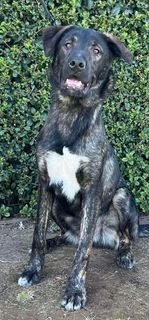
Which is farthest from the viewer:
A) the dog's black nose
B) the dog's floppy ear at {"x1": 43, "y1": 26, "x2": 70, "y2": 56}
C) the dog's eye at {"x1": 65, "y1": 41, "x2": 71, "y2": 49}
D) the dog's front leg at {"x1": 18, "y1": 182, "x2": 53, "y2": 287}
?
the dog's front leg at {"x1": 18, "y1": 182, "x2": 53, "y2": 287}

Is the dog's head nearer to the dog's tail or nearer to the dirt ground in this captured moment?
the dirt ground

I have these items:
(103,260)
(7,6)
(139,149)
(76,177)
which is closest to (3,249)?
(103,260)

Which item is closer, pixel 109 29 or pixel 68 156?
pixel 68 156

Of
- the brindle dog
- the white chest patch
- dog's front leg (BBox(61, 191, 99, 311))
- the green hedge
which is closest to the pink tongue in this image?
the brindle dog

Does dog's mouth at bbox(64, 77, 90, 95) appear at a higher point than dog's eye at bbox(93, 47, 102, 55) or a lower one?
lower

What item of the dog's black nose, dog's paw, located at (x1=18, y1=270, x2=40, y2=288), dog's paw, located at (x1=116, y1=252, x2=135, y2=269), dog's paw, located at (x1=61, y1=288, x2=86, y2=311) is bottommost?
dog's paw, located at (x1=61, y1=288, x2=86, y2=311)

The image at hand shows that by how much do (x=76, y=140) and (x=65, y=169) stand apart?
0.75 feet

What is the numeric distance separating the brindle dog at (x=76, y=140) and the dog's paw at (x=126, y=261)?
22.3 inches

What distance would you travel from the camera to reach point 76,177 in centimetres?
452

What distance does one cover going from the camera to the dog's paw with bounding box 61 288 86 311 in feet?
14.0

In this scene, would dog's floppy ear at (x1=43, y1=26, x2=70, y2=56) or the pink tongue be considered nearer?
the pink tongue

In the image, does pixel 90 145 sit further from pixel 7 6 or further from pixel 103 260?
pixel 7 6

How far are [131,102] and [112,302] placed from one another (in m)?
2.34

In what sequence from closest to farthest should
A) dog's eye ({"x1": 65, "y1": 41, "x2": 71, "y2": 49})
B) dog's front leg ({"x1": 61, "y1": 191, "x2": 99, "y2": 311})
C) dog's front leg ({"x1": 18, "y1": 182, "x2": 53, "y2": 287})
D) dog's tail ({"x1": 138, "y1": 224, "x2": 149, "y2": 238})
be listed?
1. dog's front leg ({"x1": 61, "y1": 191, "x2": 99, "y2": 311})
2. dog's eye ({"x1": 65, "y1": 41, "x2": 71, "y2": 49})
3. dog's front leg ({"x1": 18, "y1": 182, "x2": 53, "y2": 287})
4. dog's tail ({"x1": 138, "y1": 224, "x2": 149, "y2": 238})
